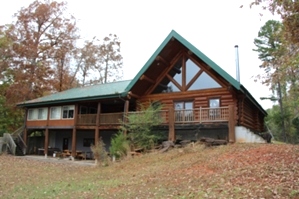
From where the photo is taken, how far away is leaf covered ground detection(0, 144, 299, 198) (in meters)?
7.36

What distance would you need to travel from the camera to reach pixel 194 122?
53.9 ft

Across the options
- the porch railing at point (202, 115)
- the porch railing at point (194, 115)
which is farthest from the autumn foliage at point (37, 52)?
the porch railing at point (202, 115)

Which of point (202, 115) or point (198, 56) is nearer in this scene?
point (202, 115)

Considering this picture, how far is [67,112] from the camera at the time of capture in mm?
23438


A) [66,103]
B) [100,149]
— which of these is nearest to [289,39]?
[100,149]

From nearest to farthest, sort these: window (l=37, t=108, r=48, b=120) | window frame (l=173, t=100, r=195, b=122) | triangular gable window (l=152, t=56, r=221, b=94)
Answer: window frame (l=173, t=100, r=195, b=122) < triangular gable window (l=152, t=56, r=221, b=94) < window (l=37, t=108, r=48, b=120)

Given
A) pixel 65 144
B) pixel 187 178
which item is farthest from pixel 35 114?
pixel 187 178

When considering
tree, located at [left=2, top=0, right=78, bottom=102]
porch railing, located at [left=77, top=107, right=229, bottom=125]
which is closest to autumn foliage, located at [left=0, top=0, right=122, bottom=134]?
tree, located at [left=2, top=0, right=78, bottom=102]

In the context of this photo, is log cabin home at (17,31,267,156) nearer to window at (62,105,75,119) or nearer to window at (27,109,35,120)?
window at (62,105,75,119)

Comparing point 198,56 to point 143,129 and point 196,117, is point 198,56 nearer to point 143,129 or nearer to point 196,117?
point 196,117

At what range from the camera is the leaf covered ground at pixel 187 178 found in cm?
736

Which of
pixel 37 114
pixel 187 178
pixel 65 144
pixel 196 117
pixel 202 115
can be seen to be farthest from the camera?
pixel 65 144

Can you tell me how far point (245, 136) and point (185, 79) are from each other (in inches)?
234

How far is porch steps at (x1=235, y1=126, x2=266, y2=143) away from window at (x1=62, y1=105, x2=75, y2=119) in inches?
556
